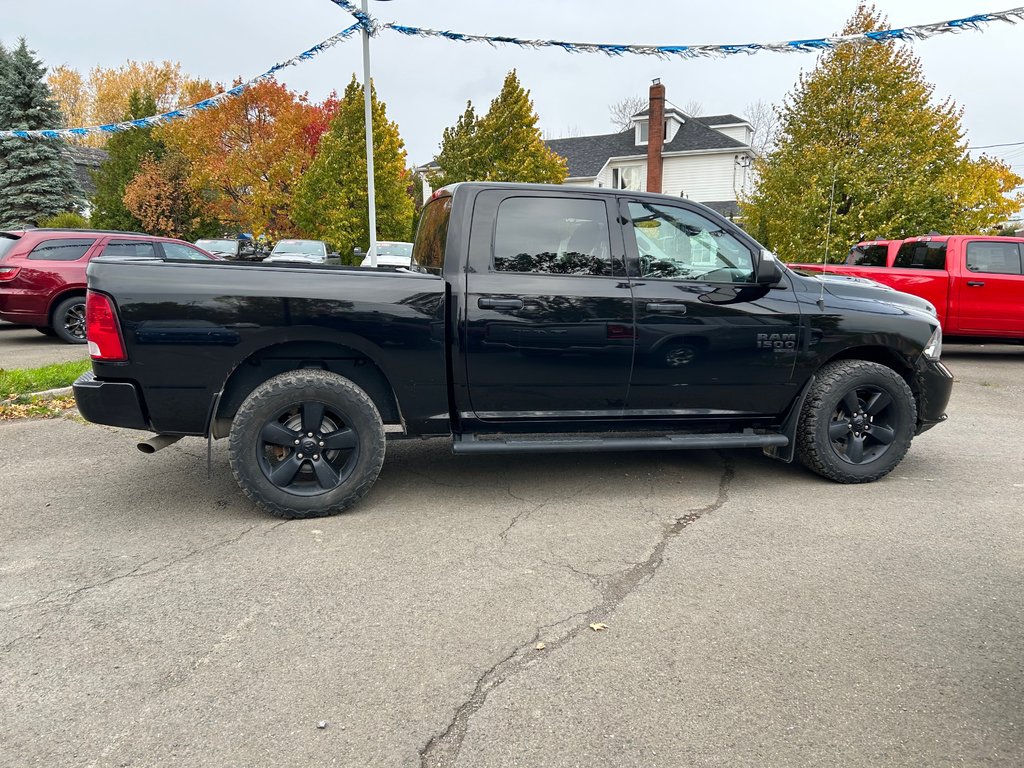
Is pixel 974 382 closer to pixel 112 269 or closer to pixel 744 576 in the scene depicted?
pixel 744 576

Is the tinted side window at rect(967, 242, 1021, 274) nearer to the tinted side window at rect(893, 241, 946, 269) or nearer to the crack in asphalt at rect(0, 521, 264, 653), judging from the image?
the tinted side window at rect(893, 241, 946, 269)

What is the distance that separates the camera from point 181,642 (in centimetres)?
281

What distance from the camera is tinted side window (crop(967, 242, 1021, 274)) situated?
10195mm

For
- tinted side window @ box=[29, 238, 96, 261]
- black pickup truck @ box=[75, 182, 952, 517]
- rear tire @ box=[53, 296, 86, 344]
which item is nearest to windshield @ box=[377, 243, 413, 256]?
tinted side window @ box=[29, 238, 96, 261]

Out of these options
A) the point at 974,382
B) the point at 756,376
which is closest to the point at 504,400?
the point at 756,376

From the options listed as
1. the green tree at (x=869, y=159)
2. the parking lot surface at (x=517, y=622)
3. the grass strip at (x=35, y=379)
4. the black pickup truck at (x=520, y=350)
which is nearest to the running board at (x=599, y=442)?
the black pickup truck at (x=520, y=350)

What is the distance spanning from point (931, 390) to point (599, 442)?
2.42 m

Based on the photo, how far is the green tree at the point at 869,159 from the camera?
1413 cm

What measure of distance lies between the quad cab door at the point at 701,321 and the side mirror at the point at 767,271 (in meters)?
0.06

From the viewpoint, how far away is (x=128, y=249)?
11.4 metres

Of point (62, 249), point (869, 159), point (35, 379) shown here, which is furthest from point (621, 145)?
point (35, 379)

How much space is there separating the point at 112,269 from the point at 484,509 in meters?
2.48

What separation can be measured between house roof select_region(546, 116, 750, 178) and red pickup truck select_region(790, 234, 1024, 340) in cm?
2760

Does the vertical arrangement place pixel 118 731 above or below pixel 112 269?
below
